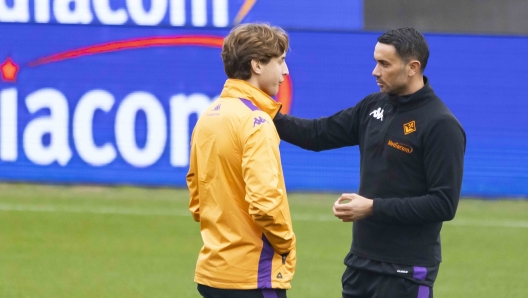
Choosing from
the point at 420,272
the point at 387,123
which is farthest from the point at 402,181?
the point at 420,272

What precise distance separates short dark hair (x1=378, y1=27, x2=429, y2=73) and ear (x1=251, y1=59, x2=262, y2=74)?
68 cm

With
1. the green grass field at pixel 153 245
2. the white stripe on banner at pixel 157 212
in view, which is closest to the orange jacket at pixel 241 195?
the green grass field at pixel 153 245

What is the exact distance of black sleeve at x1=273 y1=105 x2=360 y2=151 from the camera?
419 centimetres

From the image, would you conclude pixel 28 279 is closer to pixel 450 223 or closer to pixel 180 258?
pixel 180 258

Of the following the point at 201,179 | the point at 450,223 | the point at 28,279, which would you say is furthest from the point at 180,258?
the point at 201,179

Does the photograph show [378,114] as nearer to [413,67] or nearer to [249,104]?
[413,67]

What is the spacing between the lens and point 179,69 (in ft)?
36.7

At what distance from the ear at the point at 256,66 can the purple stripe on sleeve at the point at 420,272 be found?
1.11 meters

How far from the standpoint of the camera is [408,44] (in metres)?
3.78

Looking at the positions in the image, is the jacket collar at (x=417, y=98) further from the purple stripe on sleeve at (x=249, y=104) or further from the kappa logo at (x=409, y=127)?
the purple stripe on sleeve at (x=249, y=104)

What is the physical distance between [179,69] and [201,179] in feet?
25.7

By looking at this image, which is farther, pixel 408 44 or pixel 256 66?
pixel 408 44

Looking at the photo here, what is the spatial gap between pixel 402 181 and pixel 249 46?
926 mm

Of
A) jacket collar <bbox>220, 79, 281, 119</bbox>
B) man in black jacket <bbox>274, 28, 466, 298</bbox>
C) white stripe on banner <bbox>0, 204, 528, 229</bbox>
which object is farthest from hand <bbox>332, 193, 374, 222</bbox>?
white stripe on banner <bbox>0, 204, 528, 229</bbox>
